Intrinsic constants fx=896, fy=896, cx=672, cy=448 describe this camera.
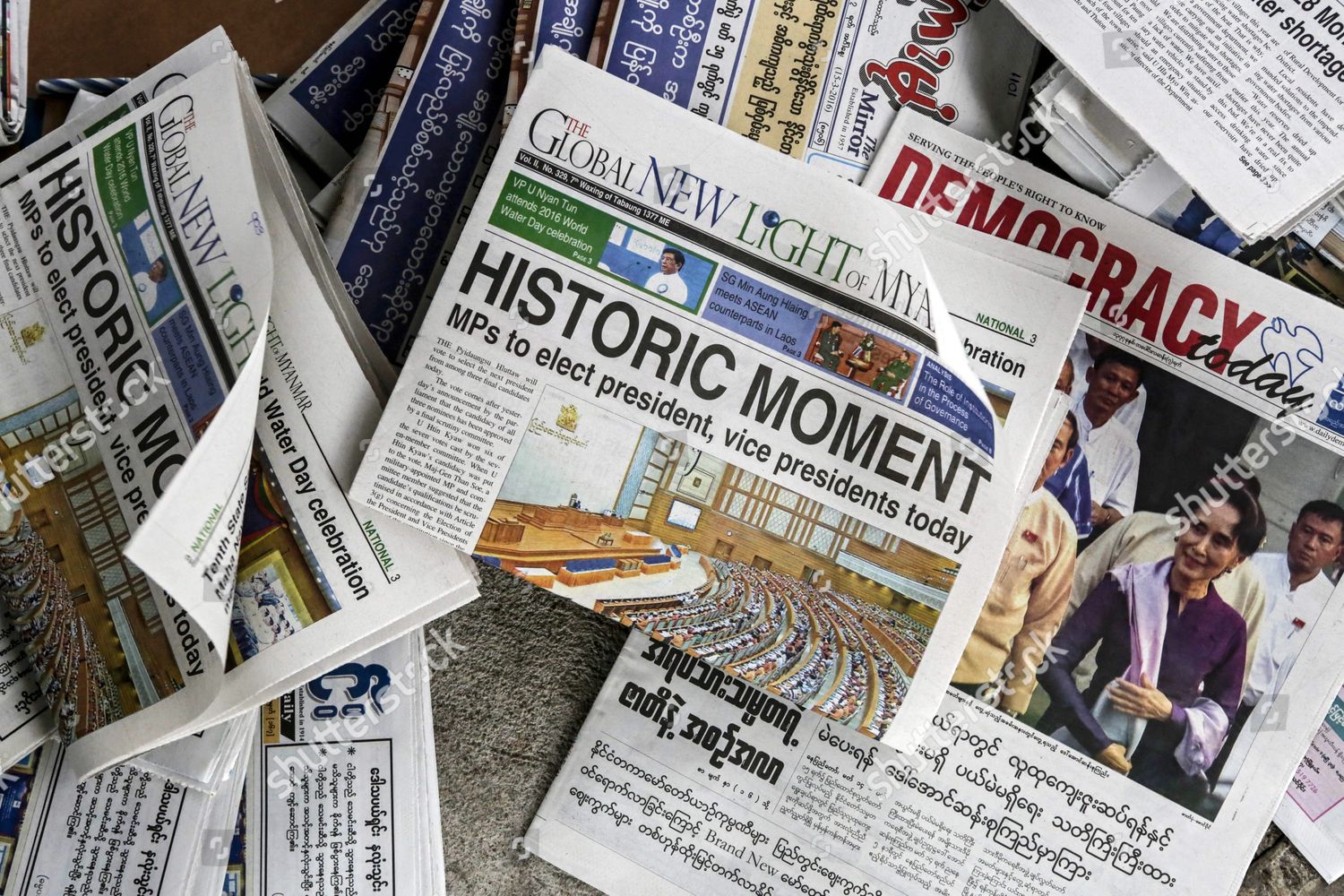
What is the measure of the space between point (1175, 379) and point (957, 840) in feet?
0.99

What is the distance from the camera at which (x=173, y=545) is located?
39cm

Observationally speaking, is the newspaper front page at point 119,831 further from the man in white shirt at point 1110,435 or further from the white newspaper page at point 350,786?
the man in white shirt at point 1110,435

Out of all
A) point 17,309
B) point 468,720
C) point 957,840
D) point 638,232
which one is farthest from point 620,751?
point 17,309

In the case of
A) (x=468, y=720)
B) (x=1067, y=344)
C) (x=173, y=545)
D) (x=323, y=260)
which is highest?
(x=1067, y=344)

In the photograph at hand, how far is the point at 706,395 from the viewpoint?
0.49m

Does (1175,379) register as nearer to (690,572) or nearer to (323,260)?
(690,572)

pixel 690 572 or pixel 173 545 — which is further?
pixel 690 572

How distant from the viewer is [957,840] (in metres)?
0.54

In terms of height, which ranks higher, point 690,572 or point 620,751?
point 690,572

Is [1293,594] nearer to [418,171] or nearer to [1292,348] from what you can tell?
[1292,348]

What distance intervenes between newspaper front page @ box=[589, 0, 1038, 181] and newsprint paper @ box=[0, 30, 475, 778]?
24 centimetres

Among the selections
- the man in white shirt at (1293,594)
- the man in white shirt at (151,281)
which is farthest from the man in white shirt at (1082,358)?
the man in white shirt at (151,281)

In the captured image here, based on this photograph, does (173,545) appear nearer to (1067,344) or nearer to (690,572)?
(690,572)

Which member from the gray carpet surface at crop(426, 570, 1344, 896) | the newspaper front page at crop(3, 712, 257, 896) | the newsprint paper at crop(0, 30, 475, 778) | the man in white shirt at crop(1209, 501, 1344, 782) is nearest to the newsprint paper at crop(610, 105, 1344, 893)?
the man in white shirt at crop(1209, 501, 1344, 782)
